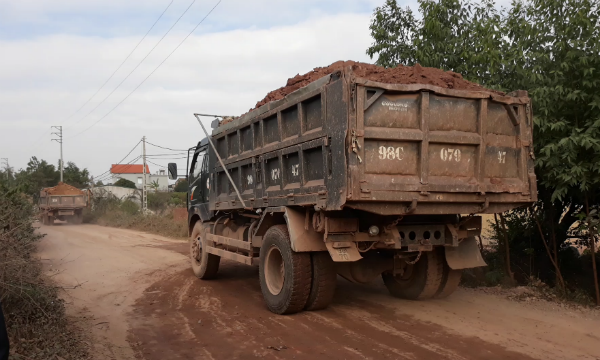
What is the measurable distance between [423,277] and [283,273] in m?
1.99

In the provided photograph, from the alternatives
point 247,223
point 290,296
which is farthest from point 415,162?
point 247,223

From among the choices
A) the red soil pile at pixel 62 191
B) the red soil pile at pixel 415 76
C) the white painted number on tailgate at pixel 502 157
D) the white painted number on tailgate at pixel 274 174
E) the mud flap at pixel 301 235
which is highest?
the red soil pile at pixel 415 76

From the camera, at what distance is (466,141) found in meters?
A: 5.89

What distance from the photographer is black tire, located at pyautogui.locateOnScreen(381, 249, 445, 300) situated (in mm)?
7152

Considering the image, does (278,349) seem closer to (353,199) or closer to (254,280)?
(353,199)

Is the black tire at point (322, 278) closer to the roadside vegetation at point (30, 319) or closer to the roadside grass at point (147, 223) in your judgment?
the roadside vegetation at point (30, 319)

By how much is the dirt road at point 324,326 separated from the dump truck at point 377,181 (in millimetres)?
488

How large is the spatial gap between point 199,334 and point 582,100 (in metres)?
5.69

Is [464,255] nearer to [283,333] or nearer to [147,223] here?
[283,333]

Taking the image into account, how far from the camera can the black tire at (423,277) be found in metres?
7.15

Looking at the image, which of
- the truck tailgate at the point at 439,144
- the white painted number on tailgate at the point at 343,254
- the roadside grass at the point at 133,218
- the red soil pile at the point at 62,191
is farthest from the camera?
the red soil pile at the point at 62,191

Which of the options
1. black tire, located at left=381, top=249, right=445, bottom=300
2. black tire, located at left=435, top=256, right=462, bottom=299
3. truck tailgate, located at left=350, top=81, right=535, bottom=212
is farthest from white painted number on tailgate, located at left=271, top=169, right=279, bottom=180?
black tire, located at left=435, top=256, right=462, bottom=299

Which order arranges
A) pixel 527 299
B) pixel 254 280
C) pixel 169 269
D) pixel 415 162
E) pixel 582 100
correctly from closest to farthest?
pixel 415 162 → pixel 582 100 → pixel 527 299 → pixel 254 280 → pixel 169 269

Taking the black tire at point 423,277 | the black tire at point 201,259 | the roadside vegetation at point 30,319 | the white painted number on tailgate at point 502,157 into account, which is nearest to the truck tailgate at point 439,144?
the white painted number on tailgate at point 502,157
